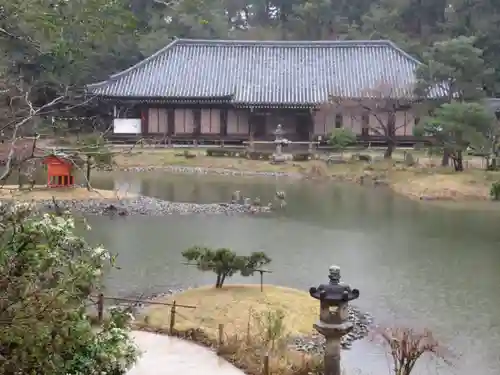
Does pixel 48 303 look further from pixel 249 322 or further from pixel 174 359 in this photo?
pixel 249 322

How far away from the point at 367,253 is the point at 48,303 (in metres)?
12.8

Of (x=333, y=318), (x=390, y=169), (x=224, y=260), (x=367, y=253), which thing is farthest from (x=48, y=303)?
(x=390, y=169)

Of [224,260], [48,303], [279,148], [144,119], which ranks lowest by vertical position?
[224,260]

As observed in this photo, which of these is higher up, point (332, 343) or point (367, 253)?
point (332, 343)

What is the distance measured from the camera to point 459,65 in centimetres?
3262

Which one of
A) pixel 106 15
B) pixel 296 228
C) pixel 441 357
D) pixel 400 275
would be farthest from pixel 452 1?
pixel 106 15

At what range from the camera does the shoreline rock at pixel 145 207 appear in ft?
73.1

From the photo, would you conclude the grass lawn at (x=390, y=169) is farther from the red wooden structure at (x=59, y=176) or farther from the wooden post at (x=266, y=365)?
the wooden post at (x=266, y=365)

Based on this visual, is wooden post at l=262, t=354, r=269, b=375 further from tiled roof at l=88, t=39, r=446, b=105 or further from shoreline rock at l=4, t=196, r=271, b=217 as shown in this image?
tiled roof at l=88, t=39, r=446, b=105

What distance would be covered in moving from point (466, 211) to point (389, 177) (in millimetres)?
6812

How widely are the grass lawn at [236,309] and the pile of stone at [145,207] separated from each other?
9110 mm

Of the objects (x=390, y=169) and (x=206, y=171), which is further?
(x=206, y=171)

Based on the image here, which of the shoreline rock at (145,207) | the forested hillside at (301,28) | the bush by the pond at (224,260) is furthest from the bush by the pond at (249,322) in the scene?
the forested hillside at (301,28)

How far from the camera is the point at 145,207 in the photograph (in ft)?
76.2
